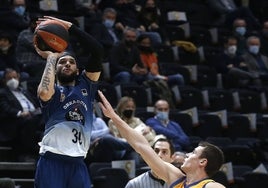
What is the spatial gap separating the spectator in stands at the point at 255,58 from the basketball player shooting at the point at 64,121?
29.3ft

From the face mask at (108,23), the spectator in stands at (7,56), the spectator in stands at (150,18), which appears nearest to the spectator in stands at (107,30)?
the face mask at (108,23)

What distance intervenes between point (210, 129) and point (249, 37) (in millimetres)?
3888

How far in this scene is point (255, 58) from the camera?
15648 millimetres

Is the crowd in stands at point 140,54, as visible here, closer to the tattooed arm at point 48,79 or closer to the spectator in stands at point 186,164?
the tattooed arm at point 48,79

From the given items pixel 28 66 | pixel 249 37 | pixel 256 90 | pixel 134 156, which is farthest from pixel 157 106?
pixel 249 37

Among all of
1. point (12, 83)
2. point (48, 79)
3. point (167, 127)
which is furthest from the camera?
point (167, 127)

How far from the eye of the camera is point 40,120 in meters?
10.6

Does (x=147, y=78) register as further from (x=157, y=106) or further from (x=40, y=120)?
(x=40, y=120)

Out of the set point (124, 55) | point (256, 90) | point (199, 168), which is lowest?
point (256, 90)

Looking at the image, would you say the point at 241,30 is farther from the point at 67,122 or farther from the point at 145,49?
the point at 67,122

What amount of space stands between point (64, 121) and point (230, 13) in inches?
441

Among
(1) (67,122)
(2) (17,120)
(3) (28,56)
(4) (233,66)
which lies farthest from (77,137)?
(4) (233,66)

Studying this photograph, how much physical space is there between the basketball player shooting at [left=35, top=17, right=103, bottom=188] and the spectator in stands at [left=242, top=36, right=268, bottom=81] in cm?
894

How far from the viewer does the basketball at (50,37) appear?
637cm
